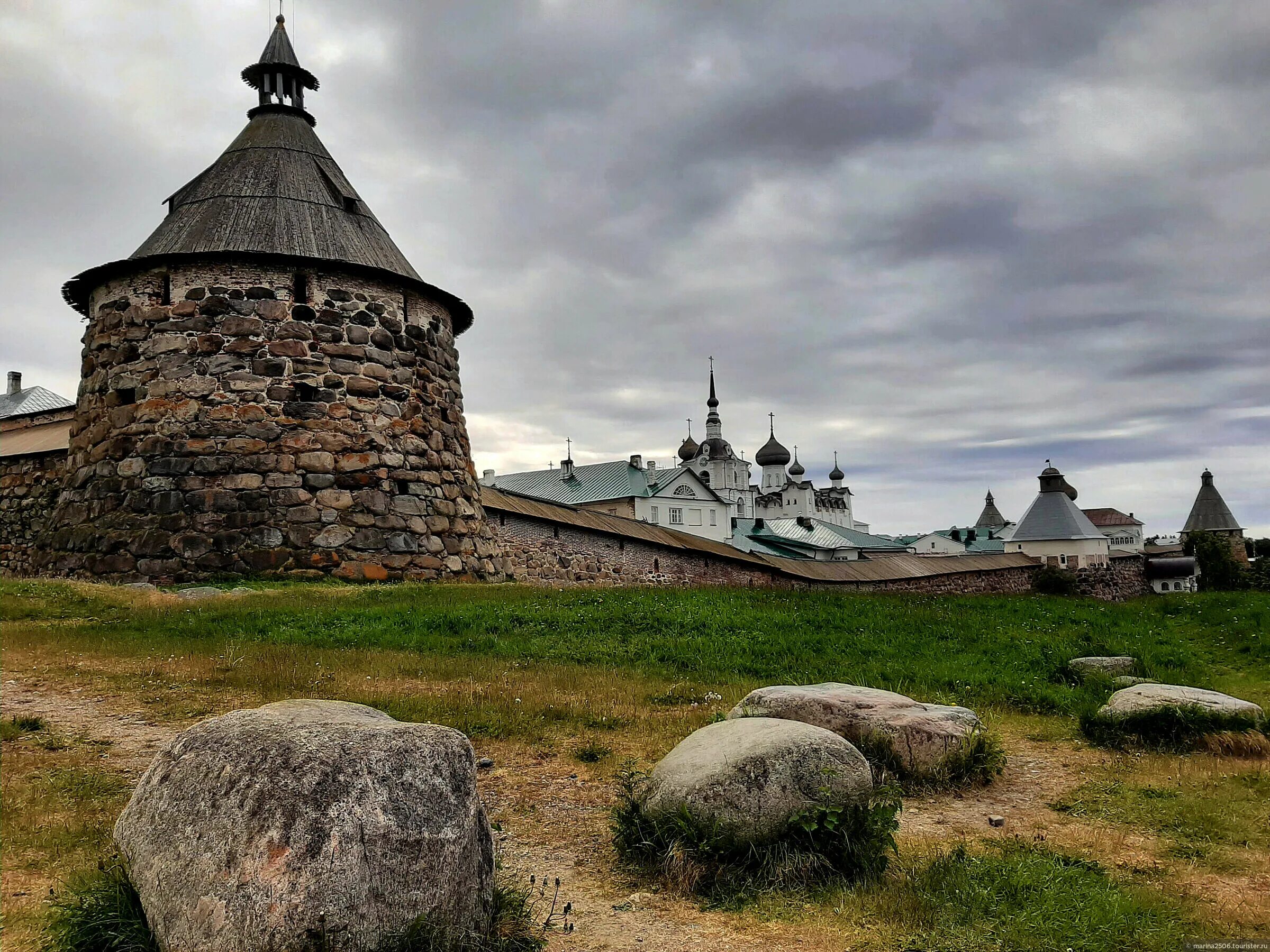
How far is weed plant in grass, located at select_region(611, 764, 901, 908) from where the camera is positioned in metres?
4.22

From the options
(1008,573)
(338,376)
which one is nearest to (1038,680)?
(338,376)

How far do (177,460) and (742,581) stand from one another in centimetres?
1560

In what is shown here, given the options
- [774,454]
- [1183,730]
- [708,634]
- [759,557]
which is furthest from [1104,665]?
[774,454]

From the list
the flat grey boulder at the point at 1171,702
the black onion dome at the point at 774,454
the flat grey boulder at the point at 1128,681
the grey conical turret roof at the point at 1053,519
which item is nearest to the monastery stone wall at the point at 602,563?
the flat grey boulder at the point at 1128,681

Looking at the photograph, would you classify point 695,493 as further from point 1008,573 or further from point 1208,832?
point 1208,832

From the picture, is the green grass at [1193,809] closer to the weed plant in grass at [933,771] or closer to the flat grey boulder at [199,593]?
the weed plant in grass at [933,771]

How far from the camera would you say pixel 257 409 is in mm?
15344

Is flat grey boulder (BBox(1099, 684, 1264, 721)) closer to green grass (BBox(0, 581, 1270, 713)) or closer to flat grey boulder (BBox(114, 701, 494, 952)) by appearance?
green grass (BBox(0, 581, 1270, 713))

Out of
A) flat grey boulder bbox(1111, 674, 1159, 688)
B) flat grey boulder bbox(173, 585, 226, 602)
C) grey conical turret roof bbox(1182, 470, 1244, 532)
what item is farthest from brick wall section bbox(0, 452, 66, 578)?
grey conical turret roof bbox(1182, 470, 1244, 532)

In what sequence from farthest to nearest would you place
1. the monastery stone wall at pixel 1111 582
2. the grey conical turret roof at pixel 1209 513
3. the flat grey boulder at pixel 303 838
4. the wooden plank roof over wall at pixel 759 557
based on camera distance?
the grey conical turret roof at pixel 1209 513, the monastery stone wall at pixel 1111 582, the wooden plank roof over wall at pixel 759 557, the flat grey boulder at pixel 303 838

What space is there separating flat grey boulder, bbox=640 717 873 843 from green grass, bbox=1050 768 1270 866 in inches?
74.5

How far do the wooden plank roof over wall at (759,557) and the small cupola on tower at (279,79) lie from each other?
30.5ft

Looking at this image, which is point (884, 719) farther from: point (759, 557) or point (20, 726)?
point (759, 557)

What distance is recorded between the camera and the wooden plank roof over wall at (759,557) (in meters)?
21.6
